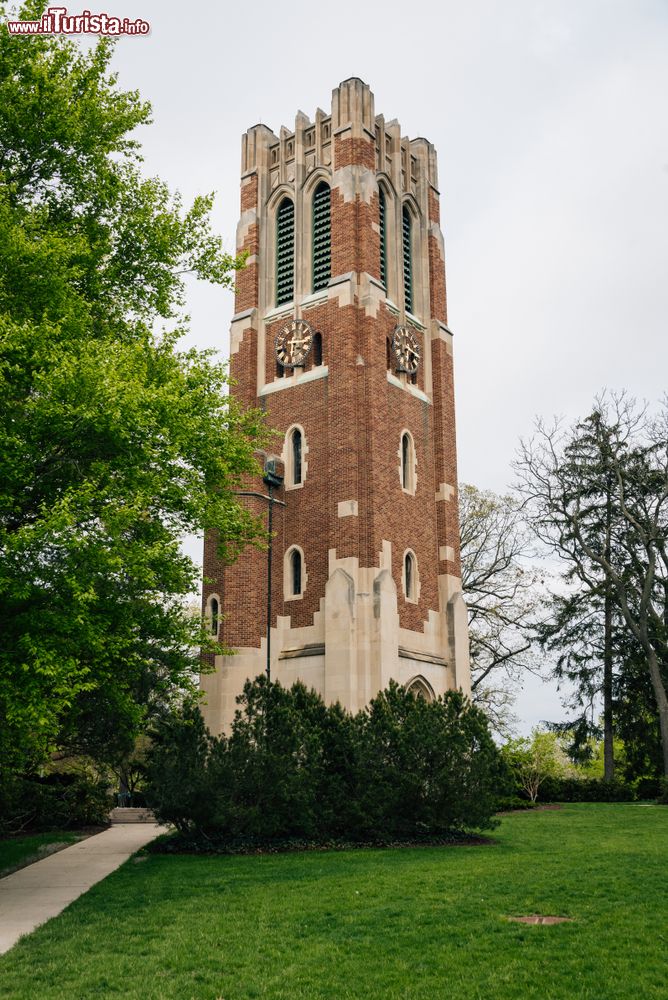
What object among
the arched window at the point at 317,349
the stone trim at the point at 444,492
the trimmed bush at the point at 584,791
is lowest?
the trimmed bush at the point at 584,791

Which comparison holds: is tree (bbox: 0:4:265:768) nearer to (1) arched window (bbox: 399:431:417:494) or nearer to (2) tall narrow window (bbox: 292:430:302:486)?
(2) tall narrow window (bbox: 292:430:302:486)

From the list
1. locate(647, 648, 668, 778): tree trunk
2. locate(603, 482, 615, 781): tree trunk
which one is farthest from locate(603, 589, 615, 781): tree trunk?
locate(647, 648, 668, 778): tree trunk

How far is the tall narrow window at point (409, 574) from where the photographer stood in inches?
1147

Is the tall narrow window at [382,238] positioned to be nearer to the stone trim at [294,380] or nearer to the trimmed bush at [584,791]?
the stone trim at [294,380]

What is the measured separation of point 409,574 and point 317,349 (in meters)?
7.87

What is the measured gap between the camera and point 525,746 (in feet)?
117

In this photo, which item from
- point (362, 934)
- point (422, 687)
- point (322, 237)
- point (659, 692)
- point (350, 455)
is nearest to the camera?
point (362, 934)

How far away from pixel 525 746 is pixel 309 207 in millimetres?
21359

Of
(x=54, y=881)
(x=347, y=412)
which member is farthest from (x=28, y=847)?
(x=347, y=412)

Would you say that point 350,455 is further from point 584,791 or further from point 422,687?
point 584,791

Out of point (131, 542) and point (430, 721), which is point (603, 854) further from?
point (131, 542)

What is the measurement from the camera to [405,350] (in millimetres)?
31250

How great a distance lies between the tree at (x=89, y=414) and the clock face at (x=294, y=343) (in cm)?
1100

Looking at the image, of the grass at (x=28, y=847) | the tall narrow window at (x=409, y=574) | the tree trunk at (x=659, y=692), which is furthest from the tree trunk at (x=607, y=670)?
the grass at (x=28, y=847)
